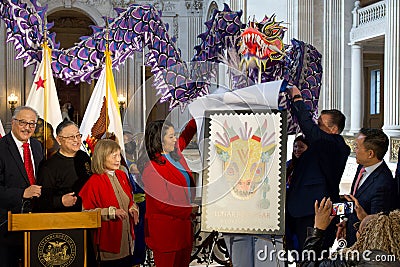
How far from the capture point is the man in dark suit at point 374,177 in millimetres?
4043

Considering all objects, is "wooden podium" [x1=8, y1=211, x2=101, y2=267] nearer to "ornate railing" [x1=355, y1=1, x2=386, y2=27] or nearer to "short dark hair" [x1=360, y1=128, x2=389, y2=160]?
"short dark hair" [x1=360, y1=128, x2=389, y2=160]

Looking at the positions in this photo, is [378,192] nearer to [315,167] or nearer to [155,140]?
[315,167]

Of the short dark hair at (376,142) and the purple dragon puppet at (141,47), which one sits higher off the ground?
the purple dragon puppet at (141,47)

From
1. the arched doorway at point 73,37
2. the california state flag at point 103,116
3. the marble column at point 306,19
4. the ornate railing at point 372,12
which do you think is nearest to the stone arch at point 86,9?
the arched doorway at point 73,37

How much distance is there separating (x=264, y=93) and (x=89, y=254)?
65.0 inches

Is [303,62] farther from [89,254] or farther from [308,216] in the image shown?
[89,254]

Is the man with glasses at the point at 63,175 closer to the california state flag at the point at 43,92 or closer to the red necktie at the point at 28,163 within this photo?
the red necktie at the point at 28,163

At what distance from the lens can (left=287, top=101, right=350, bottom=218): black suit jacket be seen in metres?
4.34

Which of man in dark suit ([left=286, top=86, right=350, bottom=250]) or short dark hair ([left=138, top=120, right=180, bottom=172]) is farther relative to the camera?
short dark hair ([left=138, top=120, right=180, bottom=172])

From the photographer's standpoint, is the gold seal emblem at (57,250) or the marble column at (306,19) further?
the marble column at (306,19)

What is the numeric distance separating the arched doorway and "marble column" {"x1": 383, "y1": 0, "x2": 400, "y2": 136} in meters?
13.8

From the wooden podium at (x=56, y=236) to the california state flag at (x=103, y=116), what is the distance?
2.37m

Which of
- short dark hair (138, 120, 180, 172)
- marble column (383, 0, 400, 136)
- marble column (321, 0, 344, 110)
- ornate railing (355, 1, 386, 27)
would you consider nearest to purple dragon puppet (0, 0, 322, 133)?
short dark hair (138, 120, 180, 172)

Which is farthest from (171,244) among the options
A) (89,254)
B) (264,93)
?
(264,93)
